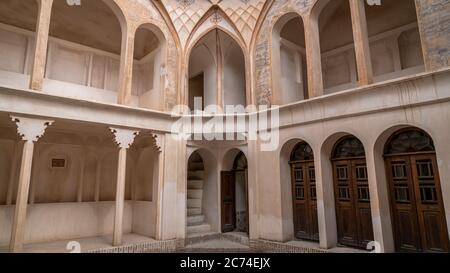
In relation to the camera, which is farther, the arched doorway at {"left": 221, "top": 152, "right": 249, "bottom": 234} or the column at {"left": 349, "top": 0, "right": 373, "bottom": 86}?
the arched doorway at {"left": 221, "top": 152, "right": 249, "bottom": 234}

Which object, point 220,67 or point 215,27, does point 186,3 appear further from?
point 220,67

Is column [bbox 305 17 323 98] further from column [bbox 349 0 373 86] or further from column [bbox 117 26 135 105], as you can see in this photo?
column [bbox 117 26 135 105]

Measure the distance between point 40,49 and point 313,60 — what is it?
7886 mm

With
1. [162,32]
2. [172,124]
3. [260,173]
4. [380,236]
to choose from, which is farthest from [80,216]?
[380,236]

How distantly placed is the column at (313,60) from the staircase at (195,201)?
20.3 ft

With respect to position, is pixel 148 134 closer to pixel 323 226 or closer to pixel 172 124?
pixel 172 124

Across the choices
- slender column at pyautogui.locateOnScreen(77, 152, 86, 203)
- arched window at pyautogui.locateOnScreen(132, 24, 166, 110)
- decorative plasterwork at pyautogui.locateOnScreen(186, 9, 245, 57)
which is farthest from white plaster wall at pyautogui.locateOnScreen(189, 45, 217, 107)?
slender column at pyautogui.locateOnScreen(77, 152, 86, 203)

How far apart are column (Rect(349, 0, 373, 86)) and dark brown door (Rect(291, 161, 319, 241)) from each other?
2.99 m

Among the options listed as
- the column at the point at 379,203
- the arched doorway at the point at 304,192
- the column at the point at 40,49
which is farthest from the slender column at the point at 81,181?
the column at the point at 379,203

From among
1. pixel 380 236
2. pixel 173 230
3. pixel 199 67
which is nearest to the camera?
pixel 380 236

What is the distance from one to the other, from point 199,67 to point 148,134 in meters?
4.56

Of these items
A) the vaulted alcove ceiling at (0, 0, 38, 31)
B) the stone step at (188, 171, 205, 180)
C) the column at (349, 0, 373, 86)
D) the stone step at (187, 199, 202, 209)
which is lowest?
the stone step at (187, 199, 202, 209)

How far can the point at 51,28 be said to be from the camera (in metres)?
10.7

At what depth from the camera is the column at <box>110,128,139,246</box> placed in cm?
866
